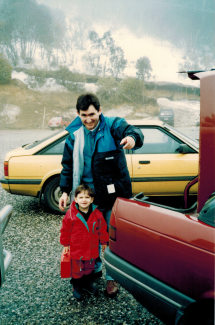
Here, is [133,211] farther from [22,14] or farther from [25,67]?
[22,14]

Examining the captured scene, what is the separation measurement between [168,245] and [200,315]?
38cm

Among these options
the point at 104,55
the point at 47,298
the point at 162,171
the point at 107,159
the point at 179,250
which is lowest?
the point at 47,298

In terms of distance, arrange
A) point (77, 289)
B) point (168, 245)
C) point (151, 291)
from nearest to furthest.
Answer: point (168, 245) → point (151, 291) → point (77, 289)

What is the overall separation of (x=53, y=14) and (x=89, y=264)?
177 feet

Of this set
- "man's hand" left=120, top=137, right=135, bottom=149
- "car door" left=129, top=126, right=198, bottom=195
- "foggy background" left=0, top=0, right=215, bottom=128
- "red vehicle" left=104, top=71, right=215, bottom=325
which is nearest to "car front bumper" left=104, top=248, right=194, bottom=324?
"red vehicle" left=104, top=71, right=215, bottom=325

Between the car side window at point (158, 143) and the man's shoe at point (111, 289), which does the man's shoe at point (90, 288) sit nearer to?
the man's shoe at point (111, 289)

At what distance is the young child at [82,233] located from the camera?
2.21 m

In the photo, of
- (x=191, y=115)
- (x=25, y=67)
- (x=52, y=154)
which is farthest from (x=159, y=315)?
(x=25, y=67)

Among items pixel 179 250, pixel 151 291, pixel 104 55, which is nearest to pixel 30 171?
pixel 151 291

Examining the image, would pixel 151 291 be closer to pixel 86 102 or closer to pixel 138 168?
pixel 86 102

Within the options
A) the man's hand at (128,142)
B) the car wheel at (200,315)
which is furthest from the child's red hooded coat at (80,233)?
the car wheel at (200,315)

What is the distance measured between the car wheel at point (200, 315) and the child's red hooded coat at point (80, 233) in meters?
0.99

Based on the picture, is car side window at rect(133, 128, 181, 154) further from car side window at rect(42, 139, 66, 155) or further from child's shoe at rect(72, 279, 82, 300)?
child's shoe at rect(72, 279, 82, 300)

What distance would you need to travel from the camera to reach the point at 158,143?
4543mm
